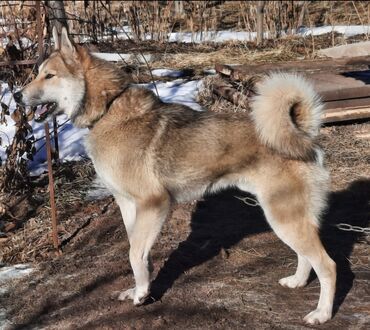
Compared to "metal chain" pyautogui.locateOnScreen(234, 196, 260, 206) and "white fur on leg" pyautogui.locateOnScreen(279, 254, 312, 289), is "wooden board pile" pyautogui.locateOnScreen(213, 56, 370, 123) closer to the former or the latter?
"metal chain" pyautogui.locateOnScreen(234, 196, 260, 206)

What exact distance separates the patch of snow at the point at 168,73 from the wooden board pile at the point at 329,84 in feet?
3.43

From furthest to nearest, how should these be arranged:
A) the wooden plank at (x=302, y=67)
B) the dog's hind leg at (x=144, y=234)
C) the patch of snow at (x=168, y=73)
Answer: the patch of snow at (x=168, y=73)
the wooden plank at (x=302, y=67)
the dog's hind leg at (x=144, y=234)

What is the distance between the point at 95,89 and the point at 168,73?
18.2 feet

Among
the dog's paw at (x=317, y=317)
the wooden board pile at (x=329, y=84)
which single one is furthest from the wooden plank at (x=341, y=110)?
the dog's paw at (x=317, y=317)

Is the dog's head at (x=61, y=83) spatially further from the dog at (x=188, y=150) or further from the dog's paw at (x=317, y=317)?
the dog's paw at (x=317, y=317)

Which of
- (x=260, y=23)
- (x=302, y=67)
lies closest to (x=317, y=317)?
(x=302, y=67)

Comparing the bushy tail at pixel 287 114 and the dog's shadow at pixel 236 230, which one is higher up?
the bushy tail at pixel 287 114

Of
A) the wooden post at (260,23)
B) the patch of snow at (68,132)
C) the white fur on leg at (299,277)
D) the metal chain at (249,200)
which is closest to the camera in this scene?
the white fur on leg at (299,277)

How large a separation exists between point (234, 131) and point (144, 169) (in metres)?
0.59

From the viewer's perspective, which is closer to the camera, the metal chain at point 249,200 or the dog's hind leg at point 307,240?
the dog's hind leg at point 307,240

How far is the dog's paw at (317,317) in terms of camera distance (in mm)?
3564

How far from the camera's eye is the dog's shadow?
4.20m

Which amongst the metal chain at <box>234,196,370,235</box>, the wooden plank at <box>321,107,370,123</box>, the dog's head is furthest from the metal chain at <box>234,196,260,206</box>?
the wooden plank at <box>321,107,370,123</box>

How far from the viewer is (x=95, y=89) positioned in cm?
387
